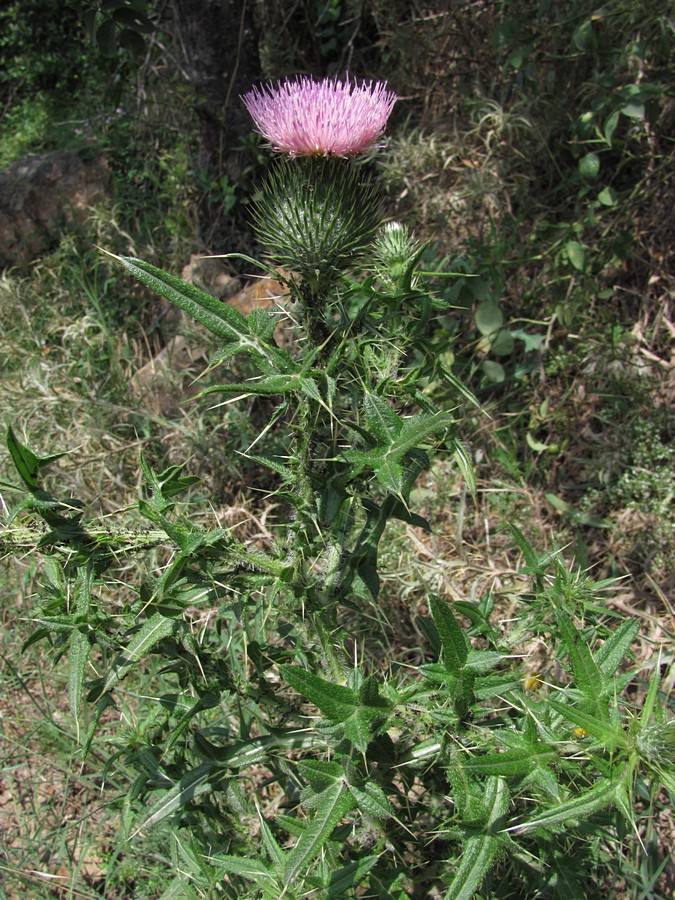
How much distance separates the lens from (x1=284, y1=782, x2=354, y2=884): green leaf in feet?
4.33

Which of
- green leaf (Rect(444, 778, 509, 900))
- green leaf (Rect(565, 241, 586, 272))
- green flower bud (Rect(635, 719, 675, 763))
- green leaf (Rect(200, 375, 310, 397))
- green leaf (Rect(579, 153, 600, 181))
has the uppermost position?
green leaf (Rect(579, 153, 600, 181))

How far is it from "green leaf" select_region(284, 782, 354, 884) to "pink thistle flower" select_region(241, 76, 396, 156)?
1589 mm

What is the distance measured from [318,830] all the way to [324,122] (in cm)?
170

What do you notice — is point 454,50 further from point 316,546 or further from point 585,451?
point 316,546

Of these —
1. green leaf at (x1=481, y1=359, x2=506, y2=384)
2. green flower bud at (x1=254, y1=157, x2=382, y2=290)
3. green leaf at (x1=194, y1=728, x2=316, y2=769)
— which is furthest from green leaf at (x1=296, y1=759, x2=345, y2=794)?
green leaf at (x1=481, y1=359, x2=506, y2=384)

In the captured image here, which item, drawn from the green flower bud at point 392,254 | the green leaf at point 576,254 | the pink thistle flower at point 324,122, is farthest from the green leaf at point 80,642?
the green leaf at point 576,254

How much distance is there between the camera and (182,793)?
1700 millimetres

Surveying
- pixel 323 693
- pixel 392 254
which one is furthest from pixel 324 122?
pixel 323 693

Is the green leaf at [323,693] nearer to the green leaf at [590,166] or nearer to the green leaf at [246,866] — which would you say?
the green leaf at [246,866]

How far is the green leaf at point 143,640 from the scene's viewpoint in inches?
59.7

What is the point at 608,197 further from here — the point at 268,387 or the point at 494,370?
the point at 268,387

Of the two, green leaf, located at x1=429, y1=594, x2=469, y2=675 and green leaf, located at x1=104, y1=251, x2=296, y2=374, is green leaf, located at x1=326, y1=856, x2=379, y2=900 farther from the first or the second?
green leaf, located at x1=104, y1=251, x2=296, y2=374

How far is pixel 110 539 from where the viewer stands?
5.00 feet

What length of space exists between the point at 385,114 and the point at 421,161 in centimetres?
239
